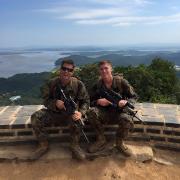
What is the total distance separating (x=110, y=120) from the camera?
5199mm

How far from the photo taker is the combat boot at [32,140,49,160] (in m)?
4.95

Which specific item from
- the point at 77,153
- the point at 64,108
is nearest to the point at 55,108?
the point at 64,108

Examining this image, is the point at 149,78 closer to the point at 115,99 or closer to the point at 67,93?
the point at 115,99

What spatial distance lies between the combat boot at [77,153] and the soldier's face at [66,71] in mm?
958

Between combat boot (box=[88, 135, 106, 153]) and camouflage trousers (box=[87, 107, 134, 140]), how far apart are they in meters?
0.06

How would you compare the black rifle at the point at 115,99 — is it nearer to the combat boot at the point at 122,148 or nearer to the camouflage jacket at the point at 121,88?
the camouflage jacket at the point at 121,88

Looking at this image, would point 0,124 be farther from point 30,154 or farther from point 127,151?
point 127,151

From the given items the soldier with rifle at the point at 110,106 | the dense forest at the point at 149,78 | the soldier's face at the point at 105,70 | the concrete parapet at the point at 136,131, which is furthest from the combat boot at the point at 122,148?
the dense forest at the point at 149,78

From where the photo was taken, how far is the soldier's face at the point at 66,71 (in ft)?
16.1

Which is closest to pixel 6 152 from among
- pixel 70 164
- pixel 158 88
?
pixel 70 164

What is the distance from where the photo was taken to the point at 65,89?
5.07 meters

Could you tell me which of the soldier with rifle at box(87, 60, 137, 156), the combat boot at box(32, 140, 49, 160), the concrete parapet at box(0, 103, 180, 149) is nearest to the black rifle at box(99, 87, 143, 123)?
the soldier with rifle at box(87, 60, 137, 156)

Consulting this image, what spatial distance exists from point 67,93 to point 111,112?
2.27 feet

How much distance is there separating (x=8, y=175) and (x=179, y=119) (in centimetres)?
264
